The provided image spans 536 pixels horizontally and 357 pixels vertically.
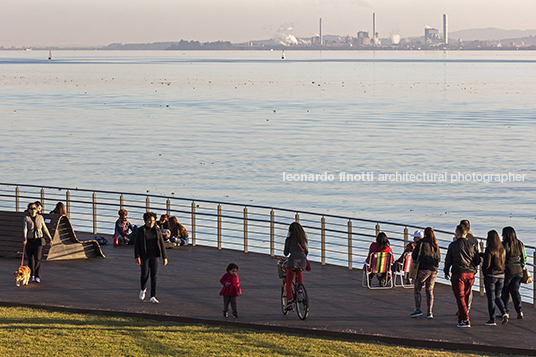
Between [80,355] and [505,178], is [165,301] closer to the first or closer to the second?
[80,355]

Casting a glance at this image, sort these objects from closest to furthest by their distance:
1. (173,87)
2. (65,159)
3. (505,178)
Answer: (505,178), (65,159), (173,87)

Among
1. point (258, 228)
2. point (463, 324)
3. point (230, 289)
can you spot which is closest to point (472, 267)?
point (463, 324)

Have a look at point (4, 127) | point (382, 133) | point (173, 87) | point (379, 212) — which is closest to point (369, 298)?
point (379, 212)

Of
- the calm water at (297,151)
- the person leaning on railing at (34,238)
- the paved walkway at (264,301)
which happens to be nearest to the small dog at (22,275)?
the paved walkway at (264,301)

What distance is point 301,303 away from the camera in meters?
13.0

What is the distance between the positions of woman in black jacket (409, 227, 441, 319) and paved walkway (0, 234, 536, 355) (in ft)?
0.95

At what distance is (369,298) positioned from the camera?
14773mm

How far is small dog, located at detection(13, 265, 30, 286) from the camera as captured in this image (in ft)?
48.9

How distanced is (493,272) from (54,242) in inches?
387

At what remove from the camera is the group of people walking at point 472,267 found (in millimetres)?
12867

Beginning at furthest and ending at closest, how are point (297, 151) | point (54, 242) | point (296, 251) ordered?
point (297, 151) < point (54, 242) < point (296, 251)

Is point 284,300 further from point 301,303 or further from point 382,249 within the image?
point 382,249

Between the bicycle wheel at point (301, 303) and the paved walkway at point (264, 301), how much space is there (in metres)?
0.14

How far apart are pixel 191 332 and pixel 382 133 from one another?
182 feet
